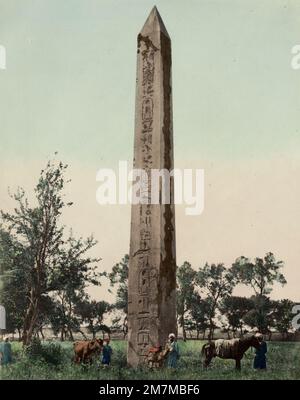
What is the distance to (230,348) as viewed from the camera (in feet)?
39.0

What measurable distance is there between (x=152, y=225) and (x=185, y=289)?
17734 millimetres

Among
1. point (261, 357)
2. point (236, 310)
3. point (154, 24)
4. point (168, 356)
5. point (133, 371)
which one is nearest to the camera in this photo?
point (133, 371)

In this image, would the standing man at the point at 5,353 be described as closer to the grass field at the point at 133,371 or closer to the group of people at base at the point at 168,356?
the grass field at the point at 133,371

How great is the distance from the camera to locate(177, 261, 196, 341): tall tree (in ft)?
93.1

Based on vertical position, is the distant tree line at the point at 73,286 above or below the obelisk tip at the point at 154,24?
below

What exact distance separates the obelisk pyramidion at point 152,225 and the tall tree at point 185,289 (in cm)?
1720

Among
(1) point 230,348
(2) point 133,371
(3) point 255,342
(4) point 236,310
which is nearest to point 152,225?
(2) point 133,371

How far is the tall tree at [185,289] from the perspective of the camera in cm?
2838

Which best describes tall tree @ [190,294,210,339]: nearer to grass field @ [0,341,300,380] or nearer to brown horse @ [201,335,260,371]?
grass field @ [0,341,300,380]

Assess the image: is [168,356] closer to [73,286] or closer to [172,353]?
[172,353]

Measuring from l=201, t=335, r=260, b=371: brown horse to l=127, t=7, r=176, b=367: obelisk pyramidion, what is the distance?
3.74 ft

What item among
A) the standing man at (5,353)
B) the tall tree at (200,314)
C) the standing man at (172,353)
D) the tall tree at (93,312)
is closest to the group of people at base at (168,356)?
the standing man at (172,353)
